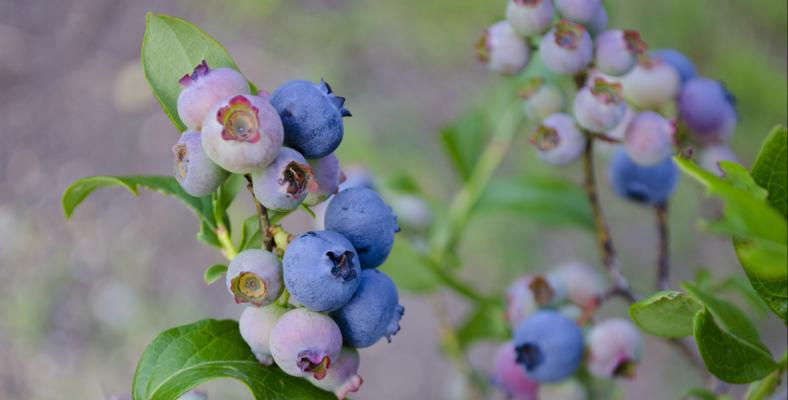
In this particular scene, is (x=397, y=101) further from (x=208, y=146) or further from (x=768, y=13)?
(x=208, y=146)

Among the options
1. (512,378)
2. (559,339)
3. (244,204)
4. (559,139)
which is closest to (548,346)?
(559,339)

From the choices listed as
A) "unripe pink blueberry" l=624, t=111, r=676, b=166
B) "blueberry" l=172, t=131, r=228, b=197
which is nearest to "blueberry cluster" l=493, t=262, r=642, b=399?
"unripe pink blueberry" l=624, t=111, r=676, b=166

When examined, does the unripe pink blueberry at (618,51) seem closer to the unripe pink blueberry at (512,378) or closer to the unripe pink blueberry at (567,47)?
the unripe pink blueberry at (567,47)

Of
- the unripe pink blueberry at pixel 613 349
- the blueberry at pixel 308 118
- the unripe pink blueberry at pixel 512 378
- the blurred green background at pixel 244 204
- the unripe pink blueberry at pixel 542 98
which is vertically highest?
the blueberry at pixel 308 118

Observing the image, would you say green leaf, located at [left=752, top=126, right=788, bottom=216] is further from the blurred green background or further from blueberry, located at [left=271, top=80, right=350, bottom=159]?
the blurred green background

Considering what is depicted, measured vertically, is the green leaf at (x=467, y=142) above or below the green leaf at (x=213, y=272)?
below

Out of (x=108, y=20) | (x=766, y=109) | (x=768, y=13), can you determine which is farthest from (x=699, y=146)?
(x=108, y=20)

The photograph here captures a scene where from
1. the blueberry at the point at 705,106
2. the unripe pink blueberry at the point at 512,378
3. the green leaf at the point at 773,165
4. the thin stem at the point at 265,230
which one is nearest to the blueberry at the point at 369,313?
the thin stem at the point at 265,230
